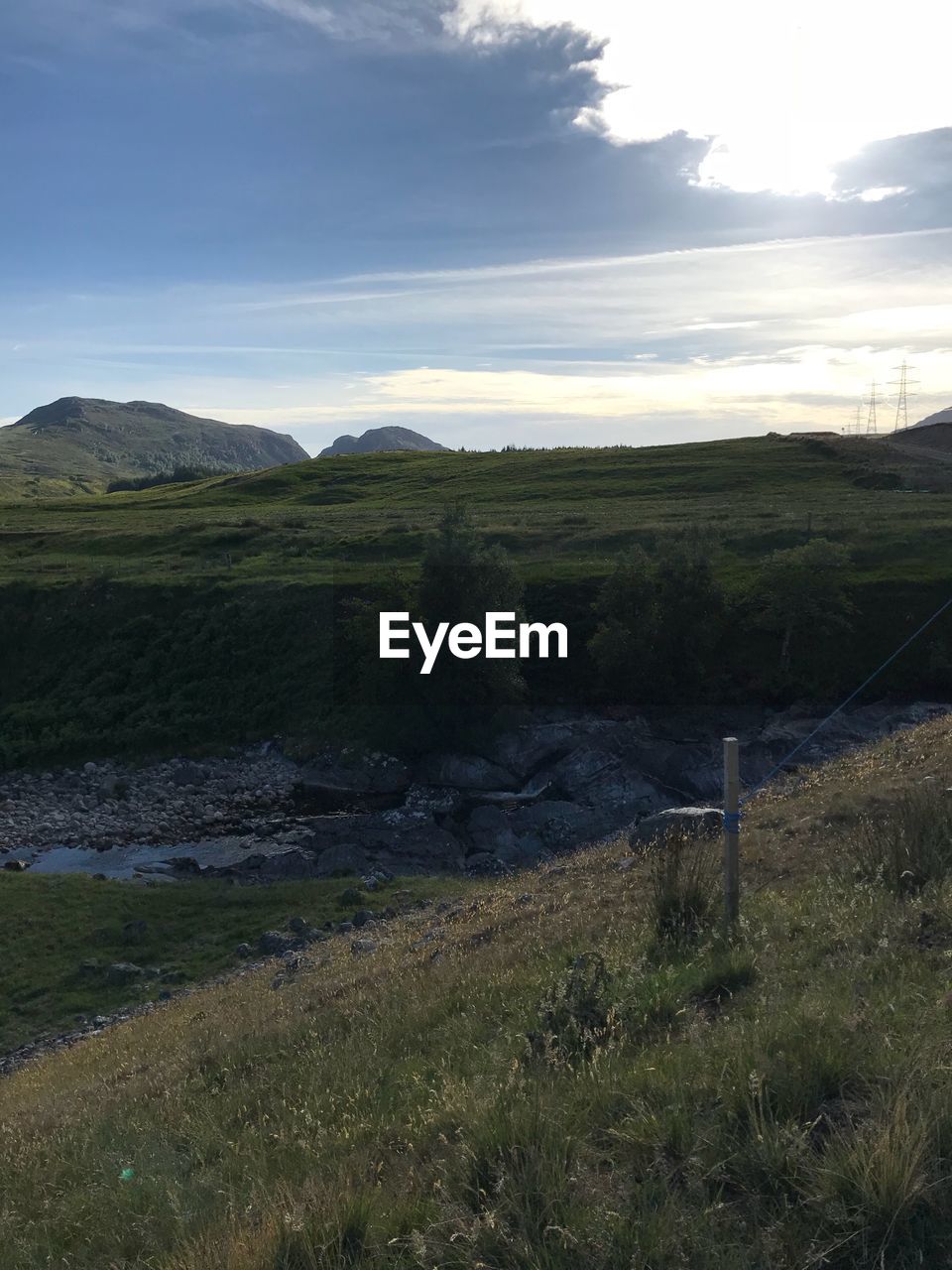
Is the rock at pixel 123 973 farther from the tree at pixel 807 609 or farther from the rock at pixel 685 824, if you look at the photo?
the tree at pixel 807 609

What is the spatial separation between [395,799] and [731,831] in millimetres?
33097

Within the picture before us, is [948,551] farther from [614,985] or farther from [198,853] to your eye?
[614,985]

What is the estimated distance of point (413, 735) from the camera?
44125 mm

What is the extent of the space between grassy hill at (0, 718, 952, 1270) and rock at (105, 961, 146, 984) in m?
11.5

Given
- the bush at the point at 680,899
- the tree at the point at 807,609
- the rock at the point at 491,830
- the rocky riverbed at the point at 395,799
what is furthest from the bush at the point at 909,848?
the tree at the point at 807,609

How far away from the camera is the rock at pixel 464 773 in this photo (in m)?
41.9

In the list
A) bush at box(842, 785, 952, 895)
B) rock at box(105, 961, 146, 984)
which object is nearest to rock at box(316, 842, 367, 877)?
rock at box(105, 961, 146, 984)

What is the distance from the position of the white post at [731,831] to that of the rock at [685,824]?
238 inches

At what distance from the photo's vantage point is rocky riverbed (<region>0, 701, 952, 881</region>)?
3516 cm

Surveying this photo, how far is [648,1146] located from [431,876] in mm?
26359

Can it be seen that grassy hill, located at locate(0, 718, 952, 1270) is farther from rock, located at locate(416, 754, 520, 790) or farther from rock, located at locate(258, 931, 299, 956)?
rock, located at locate(416, 754, 520, 790)

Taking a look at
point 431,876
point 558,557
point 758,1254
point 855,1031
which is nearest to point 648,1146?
point 758,1254

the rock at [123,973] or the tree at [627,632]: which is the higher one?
the tree at [627,632]

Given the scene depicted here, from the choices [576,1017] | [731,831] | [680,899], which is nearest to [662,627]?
[680,899]
